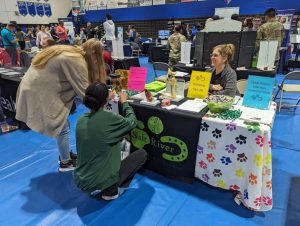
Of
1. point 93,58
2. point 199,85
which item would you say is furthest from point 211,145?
point 93,58

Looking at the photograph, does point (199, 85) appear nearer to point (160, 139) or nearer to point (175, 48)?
point (160, 139)

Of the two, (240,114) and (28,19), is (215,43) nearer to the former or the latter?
(240,114)

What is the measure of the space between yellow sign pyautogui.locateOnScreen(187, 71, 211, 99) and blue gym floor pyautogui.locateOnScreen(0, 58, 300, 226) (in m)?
0.79

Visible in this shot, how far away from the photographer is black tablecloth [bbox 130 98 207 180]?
6.18 ft

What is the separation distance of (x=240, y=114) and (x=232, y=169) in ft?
1.36

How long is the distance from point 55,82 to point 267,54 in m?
2.91

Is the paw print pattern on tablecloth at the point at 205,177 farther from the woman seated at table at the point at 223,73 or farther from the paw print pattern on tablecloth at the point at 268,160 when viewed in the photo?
the woman seated at table at the point at 223,73

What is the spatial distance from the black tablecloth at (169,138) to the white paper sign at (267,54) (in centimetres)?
204

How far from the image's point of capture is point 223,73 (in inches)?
92.2

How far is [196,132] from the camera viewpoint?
1.85 m

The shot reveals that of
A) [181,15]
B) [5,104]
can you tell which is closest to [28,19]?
[181,15]

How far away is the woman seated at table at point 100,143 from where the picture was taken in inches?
62.8

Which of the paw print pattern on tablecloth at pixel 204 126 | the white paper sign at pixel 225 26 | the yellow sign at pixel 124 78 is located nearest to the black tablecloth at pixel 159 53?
the white paper sign at pixel 225 26

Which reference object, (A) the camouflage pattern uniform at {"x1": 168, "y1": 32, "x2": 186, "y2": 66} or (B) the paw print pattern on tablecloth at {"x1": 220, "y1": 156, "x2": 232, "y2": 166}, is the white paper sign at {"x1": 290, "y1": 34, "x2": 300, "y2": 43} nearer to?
(A) the camouflage pattern uniform at {"x1": 168, "y1": 32, "x2": 186, "y2": 66}
